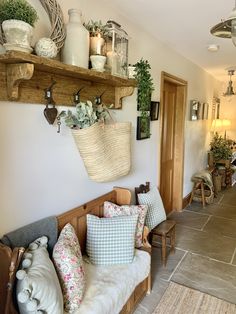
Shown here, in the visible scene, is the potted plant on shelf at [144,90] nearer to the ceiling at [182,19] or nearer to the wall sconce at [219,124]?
the ceiling at [182,19]

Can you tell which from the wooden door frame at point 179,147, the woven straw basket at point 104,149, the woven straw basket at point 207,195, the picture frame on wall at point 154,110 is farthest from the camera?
the woven straw basket at point 207,195

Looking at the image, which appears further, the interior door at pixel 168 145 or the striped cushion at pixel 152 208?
the interior door at pixel 168 145

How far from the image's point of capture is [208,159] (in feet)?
18.6

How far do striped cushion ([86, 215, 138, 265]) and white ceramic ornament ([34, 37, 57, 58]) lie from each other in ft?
3.79

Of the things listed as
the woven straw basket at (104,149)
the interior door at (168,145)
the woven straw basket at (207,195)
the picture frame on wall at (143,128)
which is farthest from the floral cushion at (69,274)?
the woven straw basket at (207,195)

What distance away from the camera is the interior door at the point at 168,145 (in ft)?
12.3

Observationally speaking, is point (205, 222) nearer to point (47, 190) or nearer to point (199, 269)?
point (199, 269)

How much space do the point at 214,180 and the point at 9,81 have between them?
4.71 meters

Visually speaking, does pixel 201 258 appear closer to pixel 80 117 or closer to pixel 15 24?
pixel 80 117

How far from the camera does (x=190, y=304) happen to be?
2.12m

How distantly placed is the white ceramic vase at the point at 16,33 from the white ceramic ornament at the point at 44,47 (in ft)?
0.41

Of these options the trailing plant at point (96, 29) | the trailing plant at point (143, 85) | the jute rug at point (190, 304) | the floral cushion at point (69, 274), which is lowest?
the jute rug at point (190, 304)

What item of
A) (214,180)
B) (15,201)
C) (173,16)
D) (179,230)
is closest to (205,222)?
(179,230)

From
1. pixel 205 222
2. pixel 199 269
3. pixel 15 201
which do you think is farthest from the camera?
pixel 205 222
